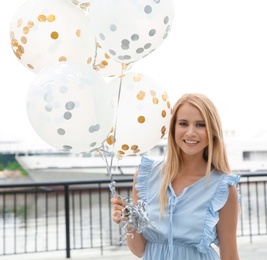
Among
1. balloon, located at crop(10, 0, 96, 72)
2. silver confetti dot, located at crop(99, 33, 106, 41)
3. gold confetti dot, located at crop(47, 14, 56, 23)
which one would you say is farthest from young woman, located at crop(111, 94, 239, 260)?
gold confetti dot, located at crop(47, 14, 56, 23)

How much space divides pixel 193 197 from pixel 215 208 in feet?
0.28

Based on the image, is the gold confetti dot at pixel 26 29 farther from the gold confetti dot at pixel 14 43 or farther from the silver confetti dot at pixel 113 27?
the silver confetti dot at pixel 113 27

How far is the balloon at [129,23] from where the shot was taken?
1479 mm

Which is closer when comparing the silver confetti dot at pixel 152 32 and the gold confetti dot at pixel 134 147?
the silver confetti dot at pixel 152 32

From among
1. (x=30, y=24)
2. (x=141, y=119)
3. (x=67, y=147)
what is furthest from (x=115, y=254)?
(x=30, y=24)

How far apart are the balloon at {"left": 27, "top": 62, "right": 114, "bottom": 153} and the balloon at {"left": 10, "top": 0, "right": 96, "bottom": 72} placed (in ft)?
0.56

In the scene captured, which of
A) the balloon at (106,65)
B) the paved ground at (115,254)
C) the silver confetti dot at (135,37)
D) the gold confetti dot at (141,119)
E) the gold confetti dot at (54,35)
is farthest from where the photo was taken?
the paved ground at (115,254)

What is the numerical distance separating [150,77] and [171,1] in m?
0.37

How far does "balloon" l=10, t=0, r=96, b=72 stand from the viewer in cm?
165

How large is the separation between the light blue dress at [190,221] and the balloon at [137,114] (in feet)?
1.10

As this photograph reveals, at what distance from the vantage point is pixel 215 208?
1415 millimetres

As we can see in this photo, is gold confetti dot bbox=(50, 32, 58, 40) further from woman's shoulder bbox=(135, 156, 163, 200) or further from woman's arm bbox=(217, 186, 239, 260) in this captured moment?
woman's arm bbox=(217, 186, 239, 260)

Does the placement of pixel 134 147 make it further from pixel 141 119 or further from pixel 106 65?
pixel 106 65

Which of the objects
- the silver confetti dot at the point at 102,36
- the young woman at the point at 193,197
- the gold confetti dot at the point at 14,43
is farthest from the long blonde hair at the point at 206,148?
the gold confetti dot at the point at 14,43
